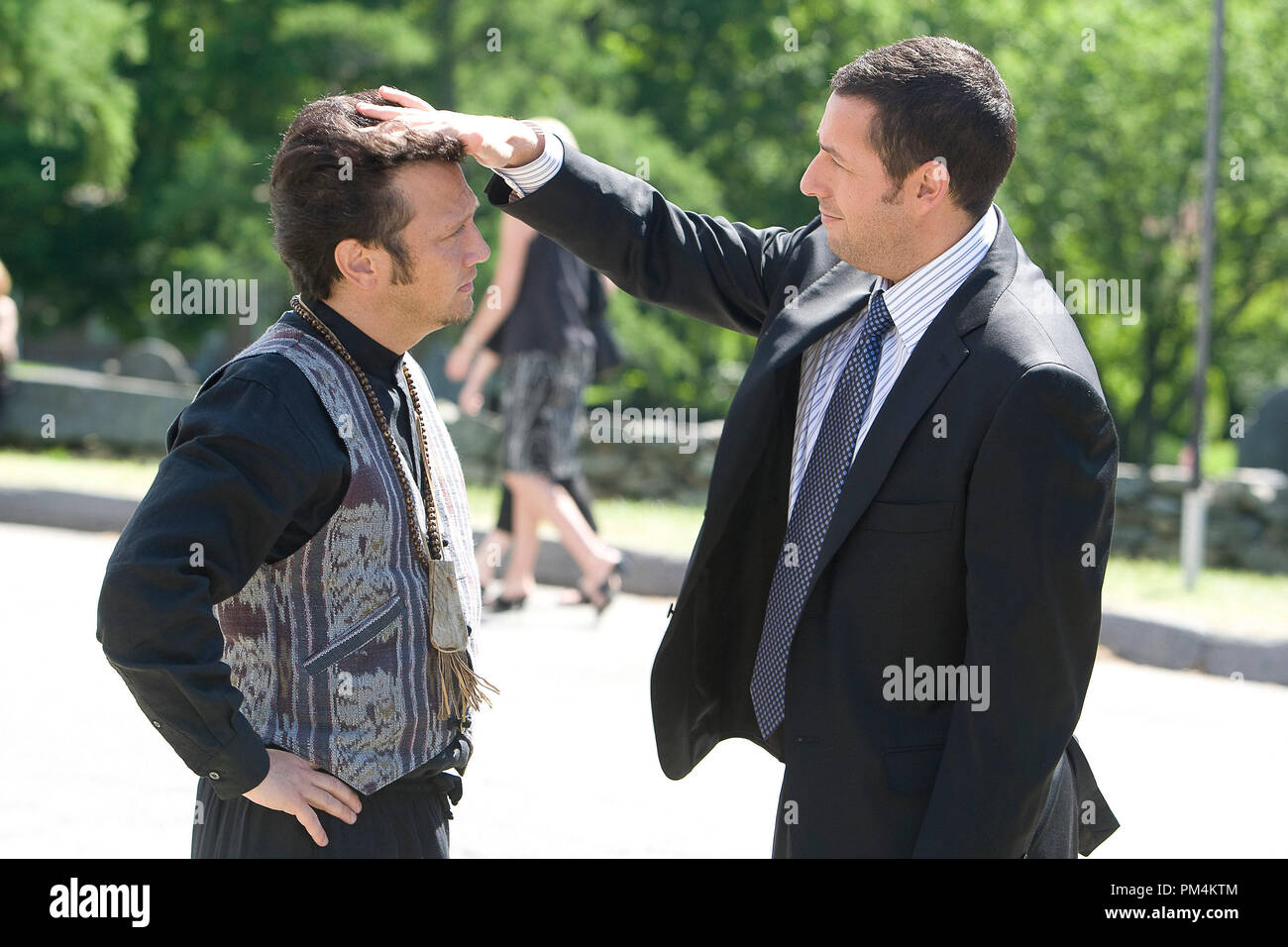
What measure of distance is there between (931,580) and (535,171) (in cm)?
102

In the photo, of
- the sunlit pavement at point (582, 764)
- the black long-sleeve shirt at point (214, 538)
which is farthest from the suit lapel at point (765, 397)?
the sunlit pavement at point (582, 764)

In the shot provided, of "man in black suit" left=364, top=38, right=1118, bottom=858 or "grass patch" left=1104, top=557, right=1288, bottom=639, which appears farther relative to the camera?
"grass patch" left=1104, top=557, right=1288, bottom=639

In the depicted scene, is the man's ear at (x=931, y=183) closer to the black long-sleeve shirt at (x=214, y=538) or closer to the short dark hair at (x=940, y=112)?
the short dark hair at (x=940, y=112)

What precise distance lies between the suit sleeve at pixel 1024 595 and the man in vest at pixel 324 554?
0.79 meters

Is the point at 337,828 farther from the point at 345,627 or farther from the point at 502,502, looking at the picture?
the point at 502,502

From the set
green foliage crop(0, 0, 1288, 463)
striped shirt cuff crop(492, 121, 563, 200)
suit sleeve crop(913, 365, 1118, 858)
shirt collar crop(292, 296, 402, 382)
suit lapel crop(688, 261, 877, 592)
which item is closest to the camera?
suit sleeve crop(913, 365, 1118, 858)

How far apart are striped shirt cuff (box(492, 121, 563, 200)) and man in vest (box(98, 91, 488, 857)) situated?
0.90 feet

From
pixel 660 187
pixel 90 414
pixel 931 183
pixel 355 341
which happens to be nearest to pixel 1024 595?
pixel 931 183

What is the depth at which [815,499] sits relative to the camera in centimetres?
259

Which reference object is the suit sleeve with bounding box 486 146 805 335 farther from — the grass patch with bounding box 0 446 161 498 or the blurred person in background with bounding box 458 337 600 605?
the grass patch with bounding box 0 446 161 498

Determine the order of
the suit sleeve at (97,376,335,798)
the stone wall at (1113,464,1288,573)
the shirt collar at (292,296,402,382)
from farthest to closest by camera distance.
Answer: the stone wall at (1113,464,1288,573) → the shirt collar at (292,296,402,382) → the suit sleeve at (97,376,335,798)

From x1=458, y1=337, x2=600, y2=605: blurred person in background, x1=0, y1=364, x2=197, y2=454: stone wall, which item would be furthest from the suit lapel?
x1=0, y1=364, x2=197, y2=454: stone wall

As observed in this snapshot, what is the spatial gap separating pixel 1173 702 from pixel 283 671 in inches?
201

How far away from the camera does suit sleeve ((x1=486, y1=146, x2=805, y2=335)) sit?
9.35ft
